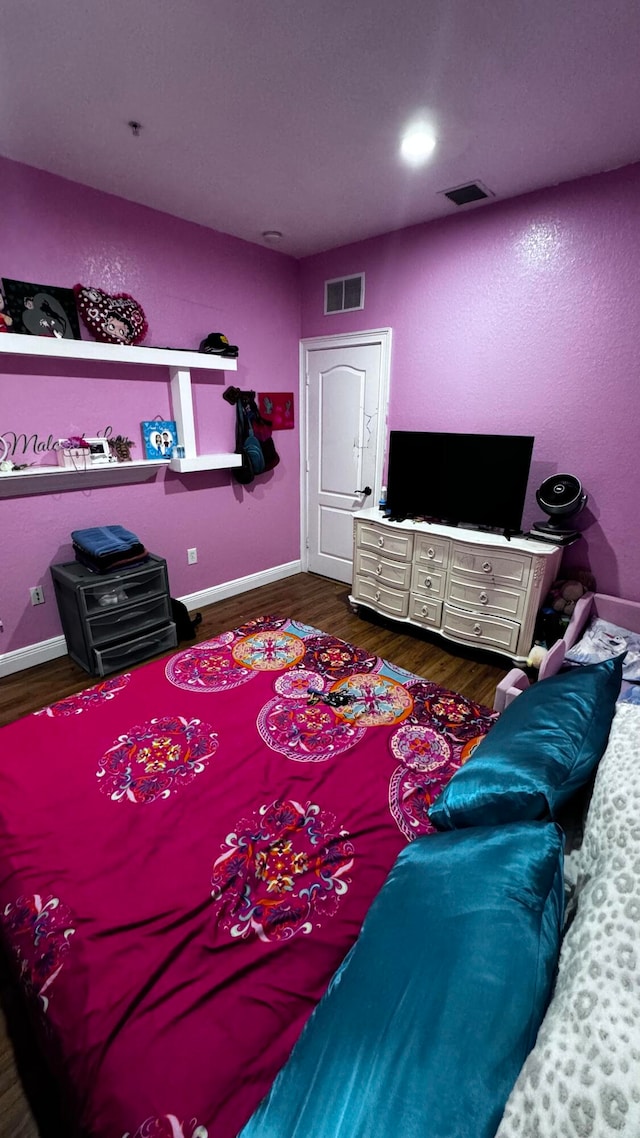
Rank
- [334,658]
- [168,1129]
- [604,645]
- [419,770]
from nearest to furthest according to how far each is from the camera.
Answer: [168,1129] → [419,770] → [334,658] → [604,645]

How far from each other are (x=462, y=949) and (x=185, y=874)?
0.71 m

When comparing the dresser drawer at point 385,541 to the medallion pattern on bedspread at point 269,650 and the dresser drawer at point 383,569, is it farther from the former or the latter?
the medallion pattern on bedspread at point 269,650

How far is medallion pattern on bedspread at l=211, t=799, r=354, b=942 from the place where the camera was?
1.07 m

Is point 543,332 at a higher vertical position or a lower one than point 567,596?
higher

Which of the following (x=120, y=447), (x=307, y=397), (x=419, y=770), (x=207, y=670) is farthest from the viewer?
(x=307, y=397)

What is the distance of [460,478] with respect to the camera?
3.08 m

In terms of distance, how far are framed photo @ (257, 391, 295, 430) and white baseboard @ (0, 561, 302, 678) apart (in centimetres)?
126

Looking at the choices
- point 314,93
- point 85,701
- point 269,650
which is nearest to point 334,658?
point 269,650

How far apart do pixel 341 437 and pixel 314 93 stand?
2.30m

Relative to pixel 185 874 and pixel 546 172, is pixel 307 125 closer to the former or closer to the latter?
pixel 546 172

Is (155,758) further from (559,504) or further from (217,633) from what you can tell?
(559,504)

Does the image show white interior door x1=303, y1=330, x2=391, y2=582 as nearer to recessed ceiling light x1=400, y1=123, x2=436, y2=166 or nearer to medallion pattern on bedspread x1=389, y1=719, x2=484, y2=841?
recessed ceiling light x1=400, y1=123, x2=436, y2=166

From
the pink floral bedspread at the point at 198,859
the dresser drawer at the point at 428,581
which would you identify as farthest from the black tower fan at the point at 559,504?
the pink floral bedspread at the point at 198,859

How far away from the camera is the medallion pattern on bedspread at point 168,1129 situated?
74cm
